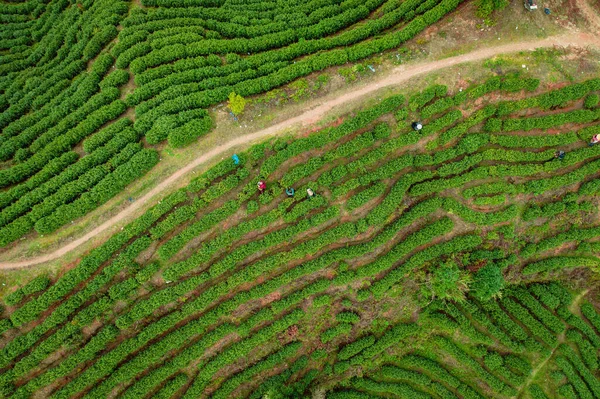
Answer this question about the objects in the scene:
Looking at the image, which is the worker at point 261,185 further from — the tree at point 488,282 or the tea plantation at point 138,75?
the tree at point 488,282

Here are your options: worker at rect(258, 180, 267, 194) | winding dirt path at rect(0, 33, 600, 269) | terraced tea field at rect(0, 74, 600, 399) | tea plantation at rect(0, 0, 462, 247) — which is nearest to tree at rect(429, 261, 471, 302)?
terraced tea field at rect(0, 74, 600, 399)

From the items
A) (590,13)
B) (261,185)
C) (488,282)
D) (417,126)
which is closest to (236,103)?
(261,185)

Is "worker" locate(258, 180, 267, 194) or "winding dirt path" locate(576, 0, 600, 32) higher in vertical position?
"winding dirt path" locate(576, 0, 600, 32)

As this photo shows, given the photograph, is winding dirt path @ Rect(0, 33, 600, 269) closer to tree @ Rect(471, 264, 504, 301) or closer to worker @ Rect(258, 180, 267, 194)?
worker @ Rect(258, 180, 267, 194)

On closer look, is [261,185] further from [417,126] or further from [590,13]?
[590,13]

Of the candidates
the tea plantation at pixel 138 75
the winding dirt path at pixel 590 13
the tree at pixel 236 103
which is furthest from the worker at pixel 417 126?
the winding dirt path at pixel 590 13

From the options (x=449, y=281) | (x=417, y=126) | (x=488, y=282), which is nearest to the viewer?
(x=417, y=126)
